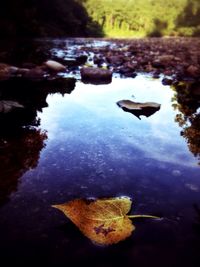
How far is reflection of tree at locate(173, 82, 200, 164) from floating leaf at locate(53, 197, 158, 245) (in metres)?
0.55

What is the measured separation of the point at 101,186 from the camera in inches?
45.7

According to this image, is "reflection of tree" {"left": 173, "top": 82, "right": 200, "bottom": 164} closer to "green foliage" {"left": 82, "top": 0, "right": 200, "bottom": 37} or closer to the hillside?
the hillside

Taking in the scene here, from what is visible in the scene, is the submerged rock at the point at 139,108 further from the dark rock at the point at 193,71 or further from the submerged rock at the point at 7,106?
the dark rock at the point at 193,71

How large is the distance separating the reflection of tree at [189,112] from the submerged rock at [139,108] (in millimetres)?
172

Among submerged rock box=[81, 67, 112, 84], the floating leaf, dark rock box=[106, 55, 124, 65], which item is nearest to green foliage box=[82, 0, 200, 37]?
dark rock box=[106, 55, 124, 65]

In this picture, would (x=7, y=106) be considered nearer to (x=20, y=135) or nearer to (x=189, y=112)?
(x=20, y=135)

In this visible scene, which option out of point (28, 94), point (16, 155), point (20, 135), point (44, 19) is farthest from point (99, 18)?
point (16, 155)

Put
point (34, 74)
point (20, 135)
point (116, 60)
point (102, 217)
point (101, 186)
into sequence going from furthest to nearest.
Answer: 1. point (116, 60)
2. point (34, 74)
3. point (20, 135)
4. point (101, 186)
5. point (102, 217)

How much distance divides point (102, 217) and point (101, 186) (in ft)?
0.63

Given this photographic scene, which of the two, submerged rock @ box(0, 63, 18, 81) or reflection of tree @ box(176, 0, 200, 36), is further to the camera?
reflection of tree @ box(176, 0, 200, 36)

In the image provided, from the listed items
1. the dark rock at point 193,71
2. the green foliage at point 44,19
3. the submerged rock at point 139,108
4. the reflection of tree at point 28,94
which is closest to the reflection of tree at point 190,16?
the green foliage at point 44,19

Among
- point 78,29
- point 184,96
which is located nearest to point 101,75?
point 184,96

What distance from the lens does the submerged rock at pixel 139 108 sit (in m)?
2.07

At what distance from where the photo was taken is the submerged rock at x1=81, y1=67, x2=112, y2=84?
3355 millimetres
